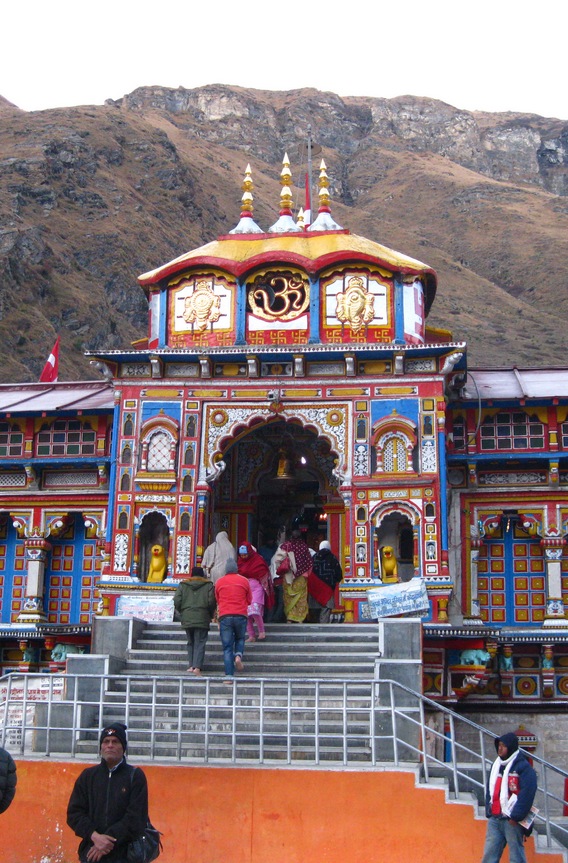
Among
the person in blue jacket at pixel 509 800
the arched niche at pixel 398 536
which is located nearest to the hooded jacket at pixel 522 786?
the person in blue jacket at pixel 509 800

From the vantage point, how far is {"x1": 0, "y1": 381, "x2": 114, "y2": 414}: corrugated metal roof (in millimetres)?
24269

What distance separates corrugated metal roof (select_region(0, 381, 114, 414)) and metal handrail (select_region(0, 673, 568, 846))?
806 cm

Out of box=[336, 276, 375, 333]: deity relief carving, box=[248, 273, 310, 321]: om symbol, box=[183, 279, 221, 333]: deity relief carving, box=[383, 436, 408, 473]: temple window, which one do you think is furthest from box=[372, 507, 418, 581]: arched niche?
box=[183, 279, 221, 333]: deity relief carving

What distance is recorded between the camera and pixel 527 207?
123 metres

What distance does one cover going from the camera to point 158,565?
22000mm

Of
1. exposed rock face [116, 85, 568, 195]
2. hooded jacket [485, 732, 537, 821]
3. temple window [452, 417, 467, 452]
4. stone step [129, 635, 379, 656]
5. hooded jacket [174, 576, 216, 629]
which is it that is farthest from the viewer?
Answer: exposed rock face [116, 85, 568, 195]

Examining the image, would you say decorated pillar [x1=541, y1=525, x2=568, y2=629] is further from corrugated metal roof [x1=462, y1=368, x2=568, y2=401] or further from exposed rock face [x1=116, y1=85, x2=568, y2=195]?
exposed rock face [x1=116, y1=85, x2=568, y2=195]

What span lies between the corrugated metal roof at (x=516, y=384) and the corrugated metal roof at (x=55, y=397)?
7.39 meters

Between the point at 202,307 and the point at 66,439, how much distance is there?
4141 mm

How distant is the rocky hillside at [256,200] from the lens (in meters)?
77.6

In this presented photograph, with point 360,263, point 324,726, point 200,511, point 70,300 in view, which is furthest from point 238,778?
point 70,300

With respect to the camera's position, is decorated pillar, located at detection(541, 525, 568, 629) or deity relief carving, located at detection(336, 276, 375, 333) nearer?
deity relief carving, located at detection(336, 276, 375, 333)

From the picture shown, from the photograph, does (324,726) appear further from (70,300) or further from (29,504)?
(70,300)

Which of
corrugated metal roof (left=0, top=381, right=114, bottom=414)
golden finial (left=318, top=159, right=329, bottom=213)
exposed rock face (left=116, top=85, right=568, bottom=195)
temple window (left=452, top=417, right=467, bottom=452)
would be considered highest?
exposed rock face (left=116, top=85, right=568, bottom=195)
